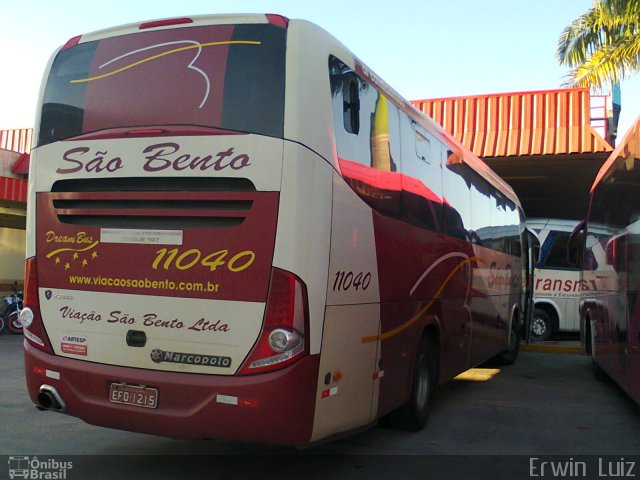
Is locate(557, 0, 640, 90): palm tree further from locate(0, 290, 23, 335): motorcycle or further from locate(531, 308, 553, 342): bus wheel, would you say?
locate(0, 290, 23, 335): motorcycle

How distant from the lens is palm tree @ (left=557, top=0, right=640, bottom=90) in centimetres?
1458

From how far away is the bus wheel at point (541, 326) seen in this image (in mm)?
17250

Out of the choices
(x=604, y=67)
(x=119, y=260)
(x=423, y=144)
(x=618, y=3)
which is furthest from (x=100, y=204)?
(x=604, y=67)

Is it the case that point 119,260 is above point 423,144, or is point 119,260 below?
below

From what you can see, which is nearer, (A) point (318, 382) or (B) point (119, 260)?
(A) point (318, 382)

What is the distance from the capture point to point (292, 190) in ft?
14.4

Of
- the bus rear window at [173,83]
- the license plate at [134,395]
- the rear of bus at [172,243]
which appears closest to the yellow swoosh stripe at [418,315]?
the rear of bus at [172,243]

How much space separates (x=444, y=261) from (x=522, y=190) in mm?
17436

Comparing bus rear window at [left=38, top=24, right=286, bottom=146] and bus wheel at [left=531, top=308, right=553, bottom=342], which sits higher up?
bus rear window at [left=38, top=24, right=286, bottom=146]

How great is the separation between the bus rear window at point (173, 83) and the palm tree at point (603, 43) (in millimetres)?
11545

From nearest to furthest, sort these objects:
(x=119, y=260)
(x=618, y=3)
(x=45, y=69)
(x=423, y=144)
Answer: (x=119, y=260), (x=45, y=69), (x=423, y=144), (x=618, y=3)

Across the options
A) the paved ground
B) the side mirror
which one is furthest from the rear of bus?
the side mirror

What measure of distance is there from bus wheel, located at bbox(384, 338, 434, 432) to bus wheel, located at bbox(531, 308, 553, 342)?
11239 mm

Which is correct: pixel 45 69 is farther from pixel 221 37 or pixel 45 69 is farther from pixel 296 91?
pixel 296 91
